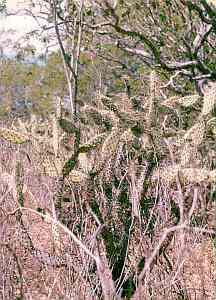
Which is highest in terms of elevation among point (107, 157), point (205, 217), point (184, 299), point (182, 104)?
point (182, 104)

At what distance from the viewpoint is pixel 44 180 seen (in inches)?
140

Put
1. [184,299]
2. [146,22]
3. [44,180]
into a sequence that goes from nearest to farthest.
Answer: [184,299] → [44,180] → [146,22]

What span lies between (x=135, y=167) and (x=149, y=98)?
0.35m

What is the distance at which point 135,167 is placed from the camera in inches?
135

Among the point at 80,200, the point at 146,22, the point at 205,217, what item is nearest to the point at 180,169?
the point at 205,217

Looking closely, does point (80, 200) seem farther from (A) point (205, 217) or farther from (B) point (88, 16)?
(B) point (88, 16)

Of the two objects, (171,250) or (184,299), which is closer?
(184,299)

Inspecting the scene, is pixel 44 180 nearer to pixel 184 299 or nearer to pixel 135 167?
pixel 135 167

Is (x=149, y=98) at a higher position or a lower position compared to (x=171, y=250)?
higher

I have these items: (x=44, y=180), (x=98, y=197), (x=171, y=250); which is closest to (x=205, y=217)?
(x=171, y=250)

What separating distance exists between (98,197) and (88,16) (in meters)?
3.13

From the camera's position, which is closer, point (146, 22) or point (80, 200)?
point (80, 200)

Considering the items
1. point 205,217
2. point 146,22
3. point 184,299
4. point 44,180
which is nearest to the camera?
point 184,299

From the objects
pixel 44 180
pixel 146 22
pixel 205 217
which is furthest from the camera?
pixel 146 22
